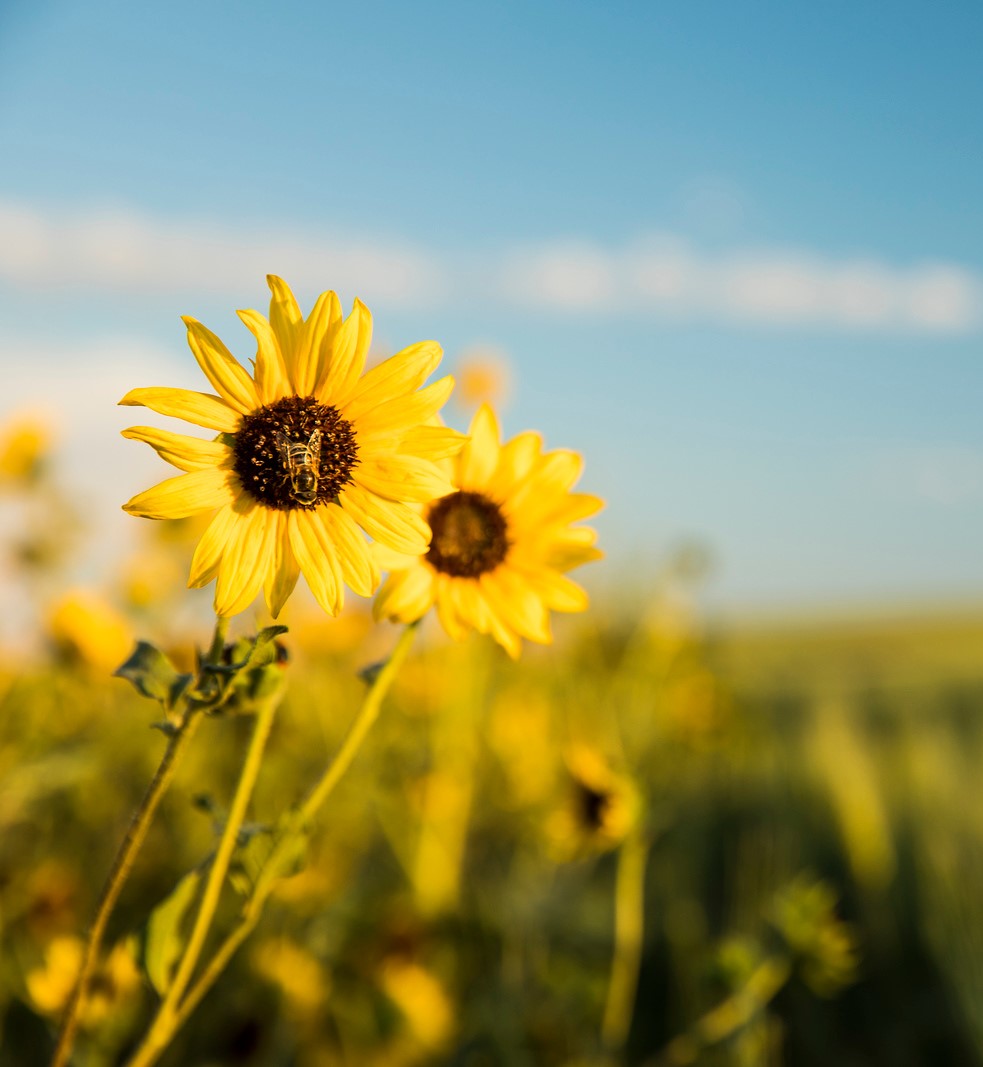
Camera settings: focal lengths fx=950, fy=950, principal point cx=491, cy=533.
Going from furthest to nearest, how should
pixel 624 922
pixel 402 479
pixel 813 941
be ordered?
1. pixel 624 922
2. pixel 813 941
3. pixel 402 479

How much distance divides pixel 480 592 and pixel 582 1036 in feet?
4.61

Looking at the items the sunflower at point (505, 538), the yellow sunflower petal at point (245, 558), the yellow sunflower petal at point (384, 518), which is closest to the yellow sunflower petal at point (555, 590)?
the sunflower at point (505, 538)

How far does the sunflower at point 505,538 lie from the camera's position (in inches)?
41.6

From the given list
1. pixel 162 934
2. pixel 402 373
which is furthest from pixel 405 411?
pixel 162 934

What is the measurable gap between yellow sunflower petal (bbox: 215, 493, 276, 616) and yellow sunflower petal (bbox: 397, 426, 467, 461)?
146 mm

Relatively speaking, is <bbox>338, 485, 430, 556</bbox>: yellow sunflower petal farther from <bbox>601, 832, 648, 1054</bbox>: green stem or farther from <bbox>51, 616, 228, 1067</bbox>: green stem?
<bbox>601, 832, 648, 1054</bbox>: green stem

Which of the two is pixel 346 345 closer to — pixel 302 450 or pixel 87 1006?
pixel 302 450

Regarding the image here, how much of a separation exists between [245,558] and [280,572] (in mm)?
34

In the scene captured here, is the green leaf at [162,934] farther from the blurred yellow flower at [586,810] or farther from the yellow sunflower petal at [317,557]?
the blurred yellow flower at [586,810]

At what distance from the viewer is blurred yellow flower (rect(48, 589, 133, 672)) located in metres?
2.26

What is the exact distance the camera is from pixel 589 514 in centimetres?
108

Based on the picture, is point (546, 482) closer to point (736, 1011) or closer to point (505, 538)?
point (505, 538)

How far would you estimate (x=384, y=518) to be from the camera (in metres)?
0.91

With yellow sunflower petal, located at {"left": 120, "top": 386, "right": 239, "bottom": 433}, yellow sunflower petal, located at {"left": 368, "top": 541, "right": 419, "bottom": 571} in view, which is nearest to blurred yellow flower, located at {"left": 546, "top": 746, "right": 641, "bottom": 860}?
yellow sunflower petal, located at {"left": 368, "top": 541, "right": 419, "bottom": 571}
